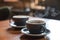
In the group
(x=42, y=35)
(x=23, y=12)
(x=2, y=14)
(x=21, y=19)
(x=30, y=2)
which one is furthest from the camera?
(x=30, y=2)

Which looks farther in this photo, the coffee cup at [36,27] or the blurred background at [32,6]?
the blurred background at [32,6]

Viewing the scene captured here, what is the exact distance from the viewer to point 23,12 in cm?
457

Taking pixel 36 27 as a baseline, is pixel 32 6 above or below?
below

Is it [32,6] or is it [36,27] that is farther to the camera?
[32,6]

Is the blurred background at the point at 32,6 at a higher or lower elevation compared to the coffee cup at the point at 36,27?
lower

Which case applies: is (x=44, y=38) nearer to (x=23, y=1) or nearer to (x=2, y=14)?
(x=2, y=14)

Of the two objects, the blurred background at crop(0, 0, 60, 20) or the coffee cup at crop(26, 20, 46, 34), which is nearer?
the coffee cup at crop(26, 20, 46, 34)

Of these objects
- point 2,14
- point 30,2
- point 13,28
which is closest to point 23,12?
point 30,2

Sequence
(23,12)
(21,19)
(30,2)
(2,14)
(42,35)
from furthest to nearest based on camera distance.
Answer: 1. (30,2)
2. (23,12)
3. (2,14)
4. (21,19)
5. (42,35)

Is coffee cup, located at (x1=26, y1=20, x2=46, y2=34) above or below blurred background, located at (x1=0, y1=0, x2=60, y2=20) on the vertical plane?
above

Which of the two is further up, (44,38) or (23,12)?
(44,38)

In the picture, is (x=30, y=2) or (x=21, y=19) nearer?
(x=21, y=19)

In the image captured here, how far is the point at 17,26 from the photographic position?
1067mm

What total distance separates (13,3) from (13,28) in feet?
14.7
